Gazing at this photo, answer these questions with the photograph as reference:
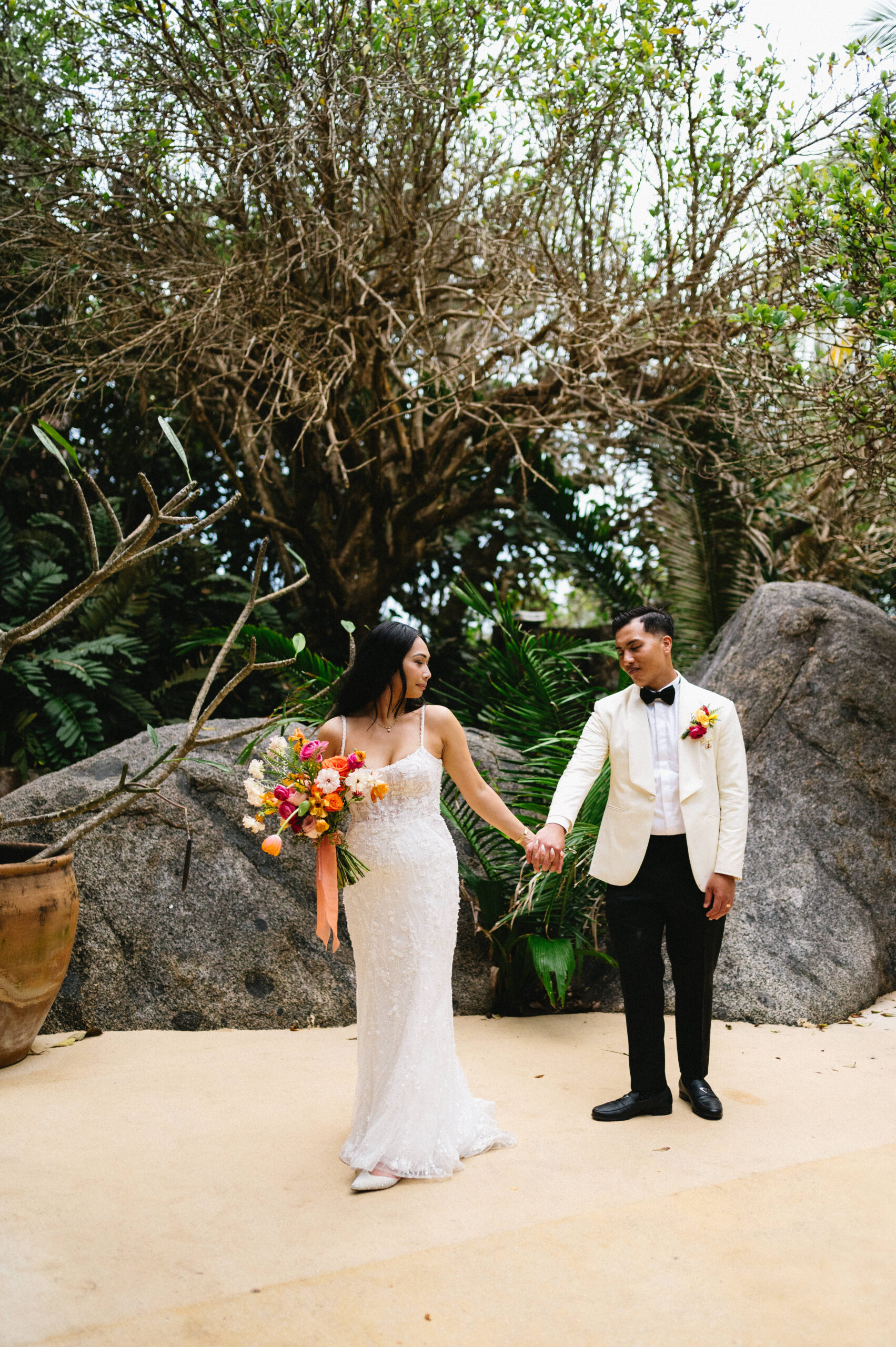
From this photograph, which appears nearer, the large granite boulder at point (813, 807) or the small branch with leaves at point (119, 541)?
the small branch with leaves at point (119, 541)

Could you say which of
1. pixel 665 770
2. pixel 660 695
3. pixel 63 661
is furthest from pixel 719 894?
pixel 63 661

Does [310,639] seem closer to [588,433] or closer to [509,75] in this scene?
[588,433]

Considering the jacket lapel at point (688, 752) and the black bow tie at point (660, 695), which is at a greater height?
the black bow tie at point (660, 695)

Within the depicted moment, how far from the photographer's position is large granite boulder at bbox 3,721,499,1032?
4793 mm

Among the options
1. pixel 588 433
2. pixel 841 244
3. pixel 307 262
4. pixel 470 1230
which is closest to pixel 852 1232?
pixel 470 1230

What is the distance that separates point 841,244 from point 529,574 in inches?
212

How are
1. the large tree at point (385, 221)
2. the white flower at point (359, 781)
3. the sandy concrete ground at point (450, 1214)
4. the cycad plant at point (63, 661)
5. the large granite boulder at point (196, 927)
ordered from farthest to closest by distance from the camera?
A: the cycad plant at point (63, 661) < the large tree at point (385, 221) < the large granite boulder at point (196, 927) < the white flower at point (359, 781) < the sandy concrete ground at point (450, 1214)

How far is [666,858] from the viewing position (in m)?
3.80

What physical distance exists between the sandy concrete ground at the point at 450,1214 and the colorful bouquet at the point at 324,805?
3.03 ft

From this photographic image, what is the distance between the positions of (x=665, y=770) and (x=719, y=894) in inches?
20.9

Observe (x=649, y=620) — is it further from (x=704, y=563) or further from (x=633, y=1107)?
(x=704, y=563)

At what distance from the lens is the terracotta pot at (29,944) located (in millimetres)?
4105

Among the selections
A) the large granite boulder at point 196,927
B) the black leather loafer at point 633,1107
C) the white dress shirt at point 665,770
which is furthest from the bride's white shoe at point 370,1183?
the large granite boulder at point 196,927

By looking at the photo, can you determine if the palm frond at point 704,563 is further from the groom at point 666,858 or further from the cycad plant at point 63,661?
the cycad plant at point 63,661
